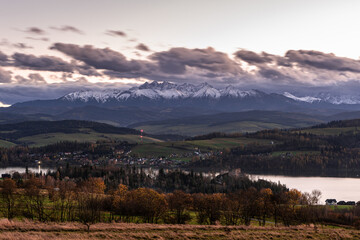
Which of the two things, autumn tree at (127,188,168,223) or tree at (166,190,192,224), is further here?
autumn tree at (127,188,168,223)

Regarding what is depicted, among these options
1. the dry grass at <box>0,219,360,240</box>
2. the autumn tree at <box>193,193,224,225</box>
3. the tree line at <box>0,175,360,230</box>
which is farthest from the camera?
the autumn tree at <box>193,193,224,225</box>

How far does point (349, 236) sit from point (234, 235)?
17.0m

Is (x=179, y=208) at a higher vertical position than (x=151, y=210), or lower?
higher

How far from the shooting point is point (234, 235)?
50188mm

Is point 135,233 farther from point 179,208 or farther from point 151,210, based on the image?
point 179,208

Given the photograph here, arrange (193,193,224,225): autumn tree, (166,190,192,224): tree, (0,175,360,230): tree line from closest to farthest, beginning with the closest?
1. (0,175,360,230): tree line
2. (166,190,192,224): tree
3. (193,193,224,225): autumn tree

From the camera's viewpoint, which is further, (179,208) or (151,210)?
(179,208)

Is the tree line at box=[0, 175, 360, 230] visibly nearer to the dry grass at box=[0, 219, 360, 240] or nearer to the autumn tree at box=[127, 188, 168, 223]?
the autumn tree at box=[127, 188, 168, 223]

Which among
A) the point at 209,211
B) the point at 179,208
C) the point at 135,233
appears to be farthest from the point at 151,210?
the point at 135,233

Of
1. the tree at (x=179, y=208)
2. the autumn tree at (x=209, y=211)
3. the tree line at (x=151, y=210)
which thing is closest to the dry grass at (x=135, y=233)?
the tree line at (x=151, y=210)

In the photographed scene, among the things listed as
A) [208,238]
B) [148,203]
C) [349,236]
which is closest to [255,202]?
[148,203]

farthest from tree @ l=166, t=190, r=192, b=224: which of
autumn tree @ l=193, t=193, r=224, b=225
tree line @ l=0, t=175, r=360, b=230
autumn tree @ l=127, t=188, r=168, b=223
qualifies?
autumn tree @ l=127, t=188, r=168, b=223

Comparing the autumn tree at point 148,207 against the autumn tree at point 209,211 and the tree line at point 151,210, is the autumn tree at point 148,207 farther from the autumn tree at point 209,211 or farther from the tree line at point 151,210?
the autumn tree at point 209,211

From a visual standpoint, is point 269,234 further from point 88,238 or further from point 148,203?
point 148,203
